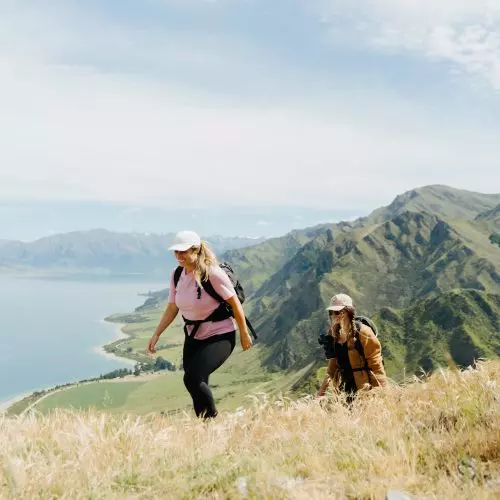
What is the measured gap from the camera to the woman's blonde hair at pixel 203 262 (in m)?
7.59

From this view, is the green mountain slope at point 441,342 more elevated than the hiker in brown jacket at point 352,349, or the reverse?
the hiker in brown jacket at point 352,349

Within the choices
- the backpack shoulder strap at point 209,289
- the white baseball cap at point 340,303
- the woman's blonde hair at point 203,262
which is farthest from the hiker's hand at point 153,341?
the white baseball cap at point 340,303

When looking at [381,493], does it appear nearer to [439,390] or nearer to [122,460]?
[122,460]

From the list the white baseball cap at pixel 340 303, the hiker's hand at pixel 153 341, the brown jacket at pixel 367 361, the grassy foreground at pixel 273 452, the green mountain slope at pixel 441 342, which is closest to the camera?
the grassy foreground at pixel 273 452

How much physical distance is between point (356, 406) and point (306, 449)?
205cm

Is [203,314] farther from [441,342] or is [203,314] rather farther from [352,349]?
[441,342]

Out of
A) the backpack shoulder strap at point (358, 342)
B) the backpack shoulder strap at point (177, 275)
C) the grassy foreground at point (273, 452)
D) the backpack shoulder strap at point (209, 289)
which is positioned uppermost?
the backpack shoulder strap at point (177, 275)

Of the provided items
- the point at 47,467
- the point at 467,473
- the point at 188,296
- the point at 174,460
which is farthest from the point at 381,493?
the point at 188,296

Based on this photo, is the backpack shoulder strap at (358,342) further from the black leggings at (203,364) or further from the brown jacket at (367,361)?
the black leggings at (203,364)

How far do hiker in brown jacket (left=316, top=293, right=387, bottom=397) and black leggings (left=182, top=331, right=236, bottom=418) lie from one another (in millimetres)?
1705

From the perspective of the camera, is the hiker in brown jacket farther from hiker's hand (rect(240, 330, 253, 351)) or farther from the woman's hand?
the woman's hand

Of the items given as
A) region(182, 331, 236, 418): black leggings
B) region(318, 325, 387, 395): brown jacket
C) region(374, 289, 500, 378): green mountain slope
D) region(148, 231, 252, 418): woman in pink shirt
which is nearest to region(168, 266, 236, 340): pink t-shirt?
region(148, 231, 252, 418): woman in pink shirt

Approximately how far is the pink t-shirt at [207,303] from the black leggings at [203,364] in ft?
0.36

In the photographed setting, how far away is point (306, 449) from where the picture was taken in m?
4.63
